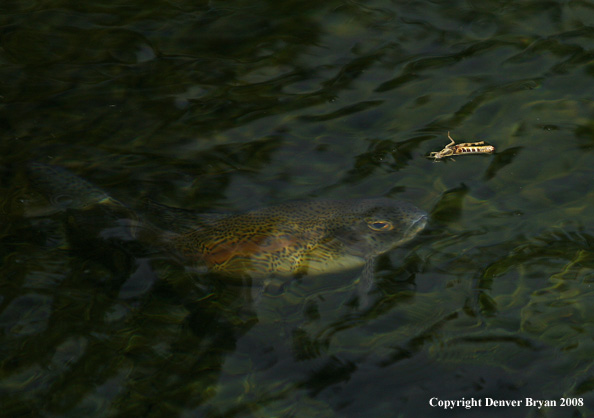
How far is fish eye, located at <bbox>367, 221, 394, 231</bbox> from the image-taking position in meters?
5.12

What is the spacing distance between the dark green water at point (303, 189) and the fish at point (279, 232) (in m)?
0.16

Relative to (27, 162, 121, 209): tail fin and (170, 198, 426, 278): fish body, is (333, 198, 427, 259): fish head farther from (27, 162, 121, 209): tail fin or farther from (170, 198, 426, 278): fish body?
(27, 162, 121, 209): tail fin

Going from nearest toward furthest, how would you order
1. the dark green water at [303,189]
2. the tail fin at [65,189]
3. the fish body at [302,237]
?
the dark green water at [303,189]
the fish body at [302,237]
the tail fin at [65,189]

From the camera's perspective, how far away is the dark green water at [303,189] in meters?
4.11

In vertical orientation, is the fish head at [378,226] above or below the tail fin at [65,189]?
below

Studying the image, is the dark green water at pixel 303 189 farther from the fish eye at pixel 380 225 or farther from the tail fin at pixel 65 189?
the fish eye at pixel 380 225

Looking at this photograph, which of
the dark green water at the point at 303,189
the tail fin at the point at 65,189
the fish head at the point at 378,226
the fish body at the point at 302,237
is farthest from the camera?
the tail fin at the point at 65,189

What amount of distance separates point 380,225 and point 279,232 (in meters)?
0.88

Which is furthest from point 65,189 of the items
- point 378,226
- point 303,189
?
point 378,226

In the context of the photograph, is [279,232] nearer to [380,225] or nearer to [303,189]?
[303,189]

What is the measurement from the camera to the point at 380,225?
5152mm

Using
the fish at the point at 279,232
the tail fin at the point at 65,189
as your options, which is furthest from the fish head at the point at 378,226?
the tail fin at the point at 65,189

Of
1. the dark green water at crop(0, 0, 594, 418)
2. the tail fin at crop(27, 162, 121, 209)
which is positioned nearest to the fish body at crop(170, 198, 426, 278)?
the dark green water at crop(0, 0, 594, 418)

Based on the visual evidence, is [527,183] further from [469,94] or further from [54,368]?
[54,368]
